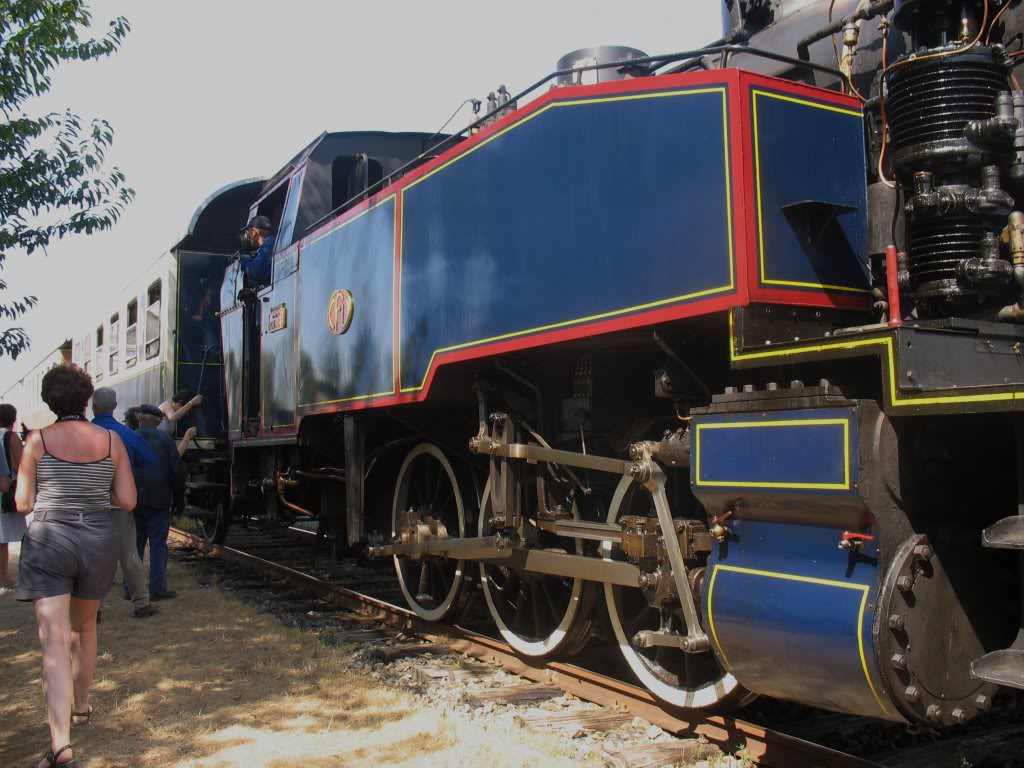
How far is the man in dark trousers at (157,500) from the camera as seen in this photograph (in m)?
6.85

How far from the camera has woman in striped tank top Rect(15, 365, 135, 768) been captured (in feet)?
11.3

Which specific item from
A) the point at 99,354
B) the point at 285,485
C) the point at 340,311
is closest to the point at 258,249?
the point at 285,485

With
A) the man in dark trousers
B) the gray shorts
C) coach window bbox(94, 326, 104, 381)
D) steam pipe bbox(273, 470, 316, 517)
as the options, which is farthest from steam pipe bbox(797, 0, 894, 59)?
coach window bbox(94, 326, 104, 381)

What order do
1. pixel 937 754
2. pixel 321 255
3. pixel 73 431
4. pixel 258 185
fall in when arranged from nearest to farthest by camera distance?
pixel 937 754 < pixel 73 431 < pixel 321 255 < pixel 258 185

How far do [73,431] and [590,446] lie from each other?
90.9 inches

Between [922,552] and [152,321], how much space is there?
1064cm

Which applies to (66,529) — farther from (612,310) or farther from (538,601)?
(538,601)

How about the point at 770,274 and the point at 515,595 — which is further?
the point at 515,595

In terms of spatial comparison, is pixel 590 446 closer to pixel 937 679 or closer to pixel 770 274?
pixel 770 274

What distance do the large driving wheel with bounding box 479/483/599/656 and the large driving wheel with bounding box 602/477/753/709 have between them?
219 millimetres

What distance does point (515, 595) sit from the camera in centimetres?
536

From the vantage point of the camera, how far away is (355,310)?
5930mm

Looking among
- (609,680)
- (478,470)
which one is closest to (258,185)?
(478,470)

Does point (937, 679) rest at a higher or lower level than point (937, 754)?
higher
